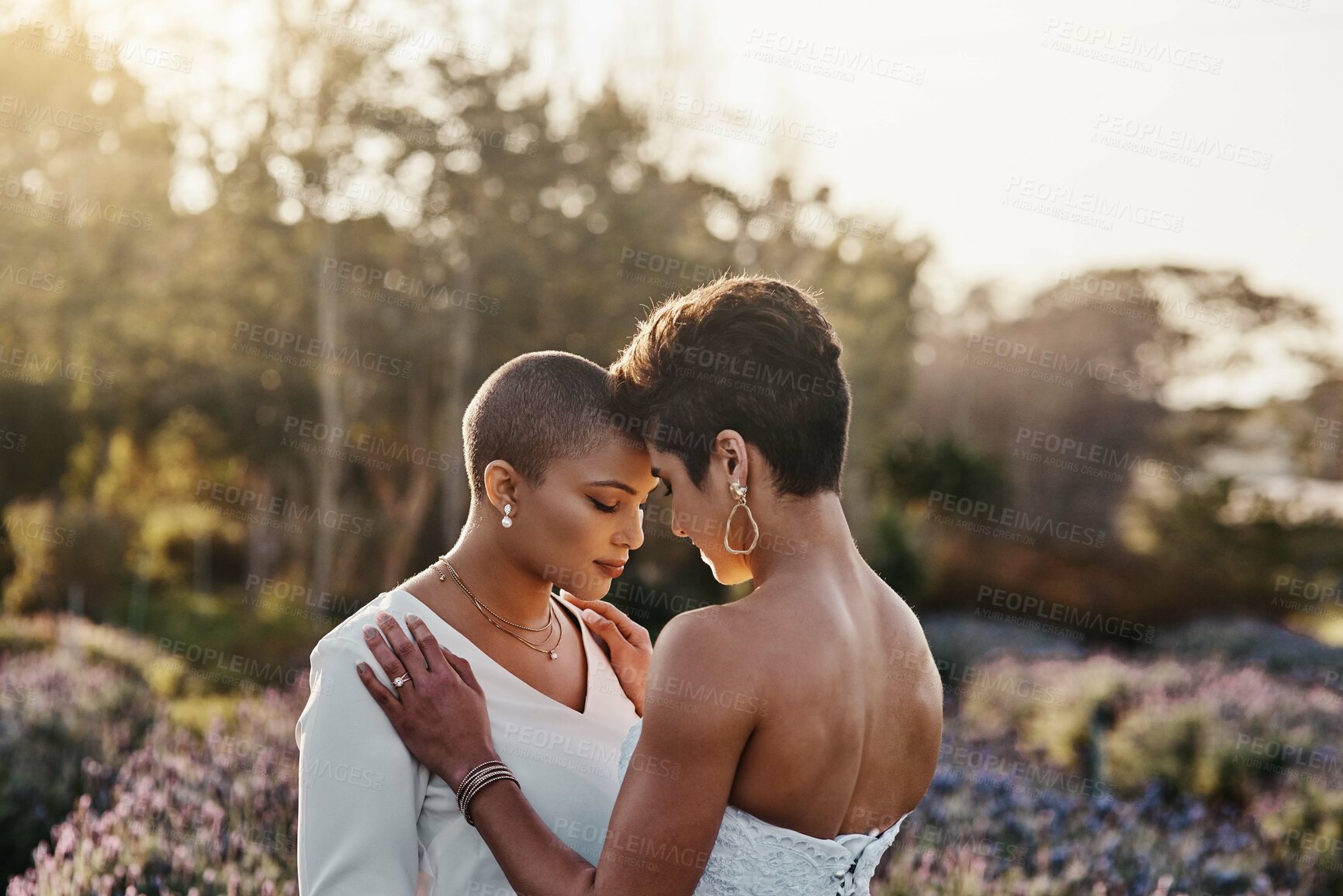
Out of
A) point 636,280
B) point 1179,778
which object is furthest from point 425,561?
point 1179,778

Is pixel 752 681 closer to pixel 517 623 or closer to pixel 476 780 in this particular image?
pixel 476 780

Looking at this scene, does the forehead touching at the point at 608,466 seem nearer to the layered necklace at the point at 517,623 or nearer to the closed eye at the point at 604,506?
the closed eye at the point at 604,506

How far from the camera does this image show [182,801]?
3.99 metres

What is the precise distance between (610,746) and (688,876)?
705mm

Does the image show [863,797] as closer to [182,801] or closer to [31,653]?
[182,801]

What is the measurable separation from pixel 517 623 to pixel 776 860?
922 mm

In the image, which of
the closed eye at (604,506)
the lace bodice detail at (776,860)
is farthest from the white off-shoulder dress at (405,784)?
the closed eye at (604,506)

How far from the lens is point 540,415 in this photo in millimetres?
2574

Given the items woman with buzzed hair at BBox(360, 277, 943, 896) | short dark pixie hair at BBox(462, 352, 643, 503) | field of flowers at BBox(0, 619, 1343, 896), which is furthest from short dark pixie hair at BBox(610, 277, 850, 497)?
field of flowers at BBox(0, 619, 1343, 896)

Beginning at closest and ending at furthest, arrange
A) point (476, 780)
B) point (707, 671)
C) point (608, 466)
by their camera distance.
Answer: point (707, 671) → point (476, 780) → point (608, 466)

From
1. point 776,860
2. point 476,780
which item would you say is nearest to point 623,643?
point 476,780

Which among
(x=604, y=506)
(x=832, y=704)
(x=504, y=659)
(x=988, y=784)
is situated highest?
(x=832, y=704)

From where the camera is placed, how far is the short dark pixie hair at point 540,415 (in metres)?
2.53

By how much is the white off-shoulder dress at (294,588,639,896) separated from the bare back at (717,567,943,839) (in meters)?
0.53
